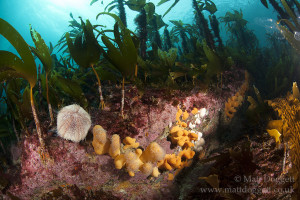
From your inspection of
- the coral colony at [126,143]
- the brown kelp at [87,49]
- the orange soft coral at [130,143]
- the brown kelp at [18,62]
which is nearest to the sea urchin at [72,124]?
the coral colony at [126,143]

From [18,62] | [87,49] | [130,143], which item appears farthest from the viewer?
[87,49]

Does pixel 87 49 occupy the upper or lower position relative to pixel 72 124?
upper

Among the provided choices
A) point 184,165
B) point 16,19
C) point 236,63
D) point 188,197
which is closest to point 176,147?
point 184,165

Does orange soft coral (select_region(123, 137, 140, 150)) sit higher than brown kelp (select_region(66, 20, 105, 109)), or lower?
lower

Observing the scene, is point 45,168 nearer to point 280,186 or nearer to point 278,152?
point 280,186

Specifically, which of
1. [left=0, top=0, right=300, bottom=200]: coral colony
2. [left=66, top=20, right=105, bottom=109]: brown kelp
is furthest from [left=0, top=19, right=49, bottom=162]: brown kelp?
[left=66, top=20, right=105, bottom=109]: brown kelp

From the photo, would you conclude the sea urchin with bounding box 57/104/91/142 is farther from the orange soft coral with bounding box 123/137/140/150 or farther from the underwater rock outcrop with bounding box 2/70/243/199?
the orange soft coral with bounding box 123/137/140/150

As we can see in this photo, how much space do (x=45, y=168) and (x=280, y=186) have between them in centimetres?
267

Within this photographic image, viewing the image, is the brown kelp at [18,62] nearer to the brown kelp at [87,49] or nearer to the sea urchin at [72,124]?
the sea urchin at [72,124]

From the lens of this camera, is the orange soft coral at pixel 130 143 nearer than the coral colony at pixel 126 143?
No

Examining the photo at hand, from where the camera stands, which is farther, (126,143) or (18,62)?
(126,143)

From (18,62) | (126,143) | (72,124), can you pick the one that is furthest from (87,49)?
(126,143)

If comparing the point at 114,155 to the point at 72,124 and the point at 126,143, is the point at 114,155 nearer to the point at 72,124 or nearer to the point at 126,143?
the point at 126,143

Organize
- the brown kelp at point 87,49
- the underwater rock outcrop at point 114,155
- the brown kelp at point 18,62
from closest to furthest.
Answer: the brown kelp at point 18,62 → the underwater rock outcrop at point 114,155 → the brown kelp at point 87,49
